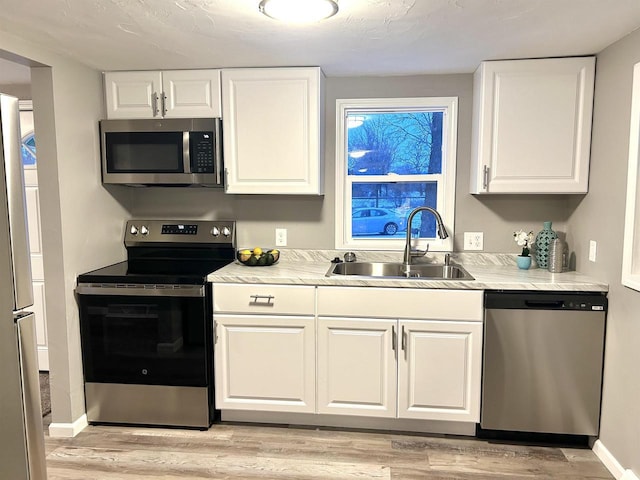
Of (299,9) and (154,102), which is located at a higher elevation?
(299,9)

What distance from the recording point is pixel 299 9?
5.69 feet

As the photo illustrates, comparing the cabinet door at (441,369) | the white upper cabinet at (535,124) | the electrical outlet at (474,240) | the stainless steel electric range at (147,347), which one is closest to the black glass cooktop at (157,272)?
the stainless steel electric range at (147,347)

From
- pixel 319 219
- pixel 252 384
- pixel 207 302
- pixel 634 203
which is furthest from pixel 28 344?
pixel 634 203

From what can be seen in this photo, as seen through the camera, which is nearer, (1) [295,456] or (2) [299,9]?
(2) [299,9]

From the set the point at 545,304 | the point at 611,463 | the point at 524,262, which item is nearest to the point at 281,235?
the point at 524,262

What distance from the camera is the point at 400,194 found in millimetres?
2973

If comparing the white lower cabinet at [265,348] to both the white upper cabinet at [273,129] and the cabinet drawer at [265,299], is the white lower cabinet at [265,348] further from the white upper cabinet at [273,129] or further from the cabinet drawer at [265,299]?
the white upper cabinet at [273,129]

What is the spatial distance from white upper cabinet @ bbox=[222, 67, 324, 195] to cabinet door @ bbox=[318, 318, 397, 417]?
2.78 ft

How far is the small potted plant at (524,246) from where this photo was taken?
8.76 ft

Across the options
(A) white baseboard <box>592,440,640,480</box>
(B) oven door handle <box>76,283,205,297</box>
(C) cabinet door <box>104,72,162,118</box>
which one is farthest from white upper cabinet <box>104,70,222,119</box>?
(A) white baseboard <box>592,440,640,480</box>

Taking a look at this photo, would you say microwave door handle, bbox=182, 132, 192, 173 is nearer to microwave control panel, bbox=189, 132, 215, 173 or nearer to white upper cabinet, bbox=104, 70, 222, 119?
microwave control panel, bbox=189, 132, 215, 173

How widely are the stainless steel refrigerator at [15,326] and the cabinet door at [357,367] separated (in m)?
1.39

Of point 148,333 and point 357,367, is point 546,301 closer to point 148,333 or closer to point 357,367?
point 357,367

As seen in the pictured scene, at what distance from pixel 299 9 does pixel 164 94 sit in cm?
129
